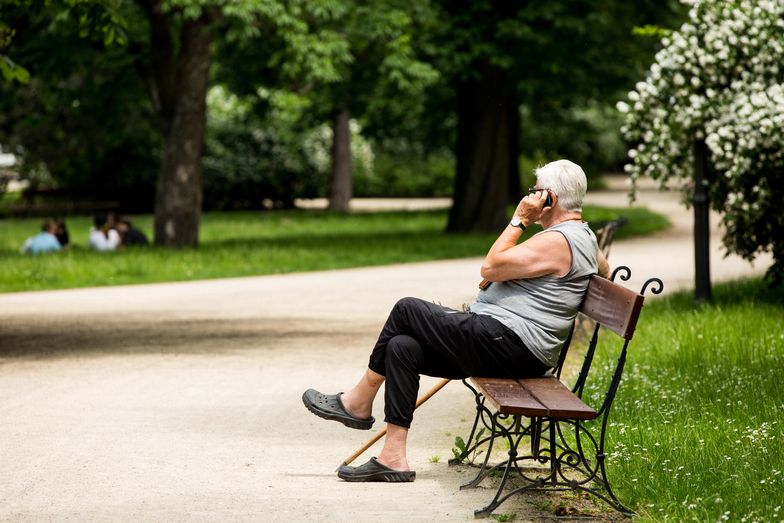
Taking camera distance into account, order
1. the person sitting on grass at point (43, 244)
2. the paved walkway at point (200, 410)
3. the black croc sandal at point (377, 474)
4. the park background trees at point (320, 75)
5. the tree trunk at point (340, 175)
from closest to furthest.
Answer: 1. the paved walkway at point (200, 410)
2. the black croc sandal at point (377, 474)
3. the person sitting on grass at point (43, 244)
4. the park background trees at point (320, 75)
5. the tree trunk at point (340, 175)

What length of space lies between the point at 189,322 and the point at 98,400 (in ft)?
14.4

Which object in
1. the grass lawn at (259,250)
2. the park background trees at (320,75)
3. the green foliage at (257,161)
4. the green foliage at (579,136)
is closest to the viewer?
the grass lawn at (259,250)

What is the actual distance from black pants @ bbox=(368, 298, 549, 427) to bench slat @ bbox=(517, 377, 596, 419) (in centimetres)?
10

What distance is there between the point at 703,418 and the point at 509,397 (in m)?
1.87

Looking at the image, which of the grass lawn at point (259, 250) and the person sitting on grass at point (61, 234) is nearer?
the grass lawn at point (259, 250)

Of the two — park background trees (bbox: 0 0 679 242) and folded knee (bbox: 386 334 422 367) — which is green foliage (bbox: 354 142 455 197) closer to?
park background trees (bbox: 0 0 679 242)

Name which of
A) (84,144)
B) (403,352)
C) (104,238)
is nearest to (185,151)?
(104,238)

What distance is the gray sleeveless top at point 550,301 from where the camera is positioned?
20.7 ft

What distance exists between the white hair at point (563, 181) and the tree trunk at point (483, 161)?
19.3 m

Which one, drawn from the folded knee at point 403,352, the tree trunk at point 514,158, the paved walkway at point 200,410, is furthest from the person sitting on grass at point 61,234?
the folded knee at point 403,352

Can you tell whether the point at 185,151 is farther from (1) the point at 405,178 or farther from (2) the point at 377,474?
(1) the point at 405,178

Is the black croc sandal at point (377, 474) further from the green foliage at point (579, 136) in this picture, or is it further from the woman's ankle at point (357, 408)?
the green foliage at point (579, 136)

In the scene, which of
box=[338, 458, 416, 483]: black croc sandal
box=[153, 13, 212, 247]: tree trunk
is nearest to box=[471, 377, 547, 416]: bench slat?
box=[338, 458, 416, 483]: black croc sandal

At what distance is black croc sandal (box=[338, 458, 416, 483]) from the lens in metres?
6.42
